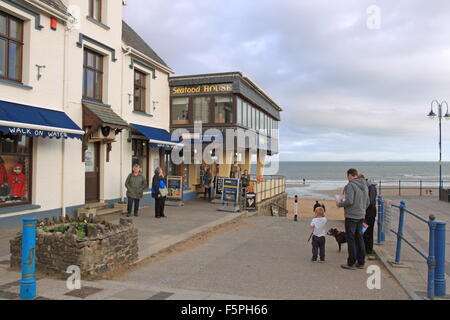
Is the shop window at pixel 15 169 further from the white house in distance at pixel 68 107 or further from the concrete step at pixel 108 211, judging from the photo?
the concrete step at pixel 108 211

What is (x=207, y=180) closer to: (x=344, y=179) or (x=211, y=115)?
(x=211, y=115)

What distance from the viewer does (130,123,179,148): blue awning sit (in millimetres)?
15008

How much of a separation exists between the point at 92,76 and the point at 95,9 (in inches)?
95.5

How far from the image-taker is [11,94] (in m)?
9.66

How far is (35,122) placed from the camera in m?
9.45

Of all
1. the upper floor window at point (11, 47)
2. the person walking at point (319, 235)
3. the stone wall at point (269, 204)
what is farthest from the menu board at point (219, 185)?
the person walking at point (319, 235)

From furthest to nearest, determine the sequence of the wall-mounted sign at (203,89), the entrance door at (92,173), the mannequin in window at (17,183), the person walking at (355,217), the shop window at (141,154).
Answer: the wall-mounted sign at (203,89), the shop window at (141,154), the entrance door at (92,173), the mannequin in window at (17,183), the person walking at (355,217)

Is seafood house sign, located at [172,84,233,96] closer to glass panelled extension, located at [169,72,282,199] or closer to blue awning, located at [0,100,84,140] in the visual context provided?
glass panelled extension, located at [169,72,282,199]

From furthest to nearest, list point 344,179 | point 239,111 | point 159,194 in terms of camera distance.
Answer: point 344,179 → point 239,111 → point 159,194

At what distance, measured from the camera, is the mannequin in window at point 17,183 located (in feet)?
32.5

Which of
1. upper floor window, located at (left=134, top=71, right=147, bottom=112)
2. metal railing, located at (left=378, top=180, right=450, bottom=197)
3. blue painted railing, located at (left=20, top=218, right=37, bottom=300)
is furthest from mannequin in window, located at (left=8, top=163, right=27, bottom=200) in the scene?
metal railing, located at (left=378, top=180, right=450, bottom=197)

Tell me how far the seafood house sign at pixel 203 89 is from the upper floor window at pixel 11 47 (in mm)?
8564

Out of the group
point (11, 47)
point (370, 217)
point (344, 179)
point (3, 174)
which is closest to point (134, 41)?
point (11, 47)
